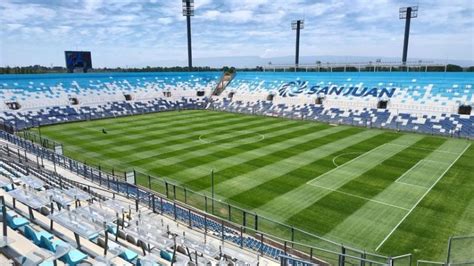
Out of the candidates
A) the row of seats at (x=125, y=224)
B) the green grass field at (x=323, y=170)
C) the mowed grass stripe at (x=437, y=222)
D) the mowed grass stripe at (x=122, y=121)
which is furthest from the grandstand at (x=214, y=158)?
the mowed grass stripe at (x=122, y=121)

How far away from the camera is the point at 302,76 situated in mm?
62000

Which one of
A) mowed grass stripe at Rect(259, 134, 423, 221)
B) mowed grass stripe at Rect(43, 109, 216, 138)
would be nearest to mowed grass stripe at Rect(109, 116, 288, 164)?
mowed grass stripe at Rect(43, 109, 216, 138)

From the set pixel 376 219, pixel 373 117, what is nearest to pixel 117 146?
pixel 376 219

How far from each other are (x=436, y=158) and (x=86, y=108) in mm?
48977

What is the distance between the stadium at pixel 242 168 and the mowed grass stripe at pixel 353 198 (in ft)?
0.40

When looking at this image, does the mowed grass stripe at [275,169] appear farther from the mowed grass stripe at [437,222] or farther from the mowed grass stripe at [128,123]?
the mowed grass stripe at [128,123]

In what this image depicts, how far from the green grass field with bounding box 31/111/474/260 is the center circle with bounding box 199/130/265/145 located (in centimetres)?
12

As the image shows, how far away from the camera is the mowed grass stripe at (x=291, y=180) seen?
20209 millimetres

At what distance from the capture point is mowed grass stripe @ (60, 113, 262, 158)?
1237 inches

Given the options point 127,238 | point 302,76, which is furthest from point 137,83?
point 127,238

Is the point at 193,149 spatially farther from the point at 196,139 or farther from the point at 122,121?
the point at 122,121

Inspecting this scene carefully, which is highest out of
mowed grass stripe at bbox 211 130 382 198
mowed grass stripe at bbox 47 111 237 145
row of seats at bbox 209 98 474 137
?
row of seats at bbox 209 98 474 137

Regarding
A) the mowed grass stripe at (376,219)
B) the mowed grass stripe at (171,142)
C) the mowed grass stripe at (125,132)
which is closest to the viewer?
the mowed grass stripe at (376,219)

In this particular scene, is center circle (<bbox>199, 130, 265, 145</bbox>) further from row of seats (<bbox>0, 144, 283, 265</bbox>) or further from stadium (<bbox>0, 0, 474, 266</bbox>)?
row of seats (<bbox>0, 144, 283, 265</bbox>)
